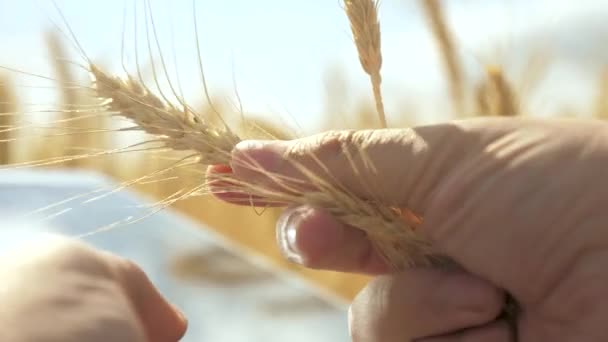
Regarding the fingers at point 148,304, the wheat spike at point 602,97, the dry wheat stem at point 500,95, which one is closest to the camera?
the fingers at point 148,304

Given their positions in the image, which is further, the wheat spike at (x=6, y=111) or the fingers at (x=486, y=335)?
the wheat spike at (x=6, y=111)

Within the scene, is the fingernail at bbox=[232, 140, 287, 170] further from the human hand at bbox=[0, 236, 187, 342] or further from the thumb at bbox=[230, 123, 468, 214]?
the human hand at bbox=[0, 236, 187, 342]

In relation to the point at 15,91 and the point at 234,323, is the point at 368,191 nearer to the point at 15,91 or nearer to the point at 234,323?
the point at 234,323

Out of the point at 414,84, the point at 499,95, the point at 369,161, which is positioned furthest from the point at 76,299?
the point at 414,84

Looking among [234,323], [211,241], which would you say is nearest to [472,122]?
[234,323]

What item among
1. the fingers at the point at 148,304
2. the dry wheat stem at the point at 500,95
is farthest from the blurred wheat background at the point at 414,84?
the fingers at the point at 148,304

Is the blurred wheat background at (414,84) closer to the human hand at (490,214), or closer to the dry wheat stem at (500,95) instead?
the dry wheat stem at (500,95)

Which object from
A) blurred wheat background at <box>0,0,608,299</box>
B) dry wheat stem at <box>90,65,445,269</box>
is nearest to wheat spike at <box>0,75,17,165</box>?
blurred wheat background at <box>0,0,608,299</box>
